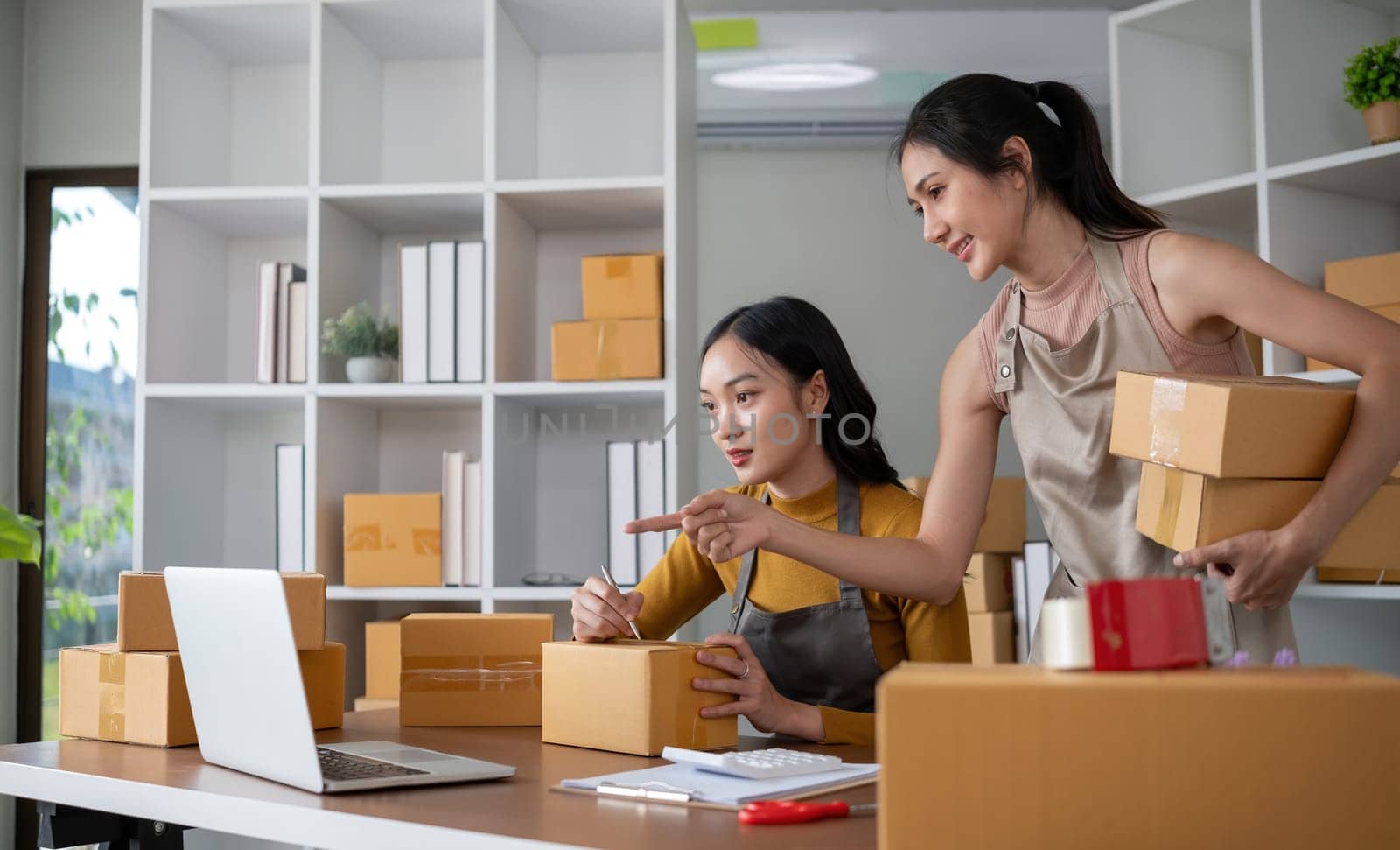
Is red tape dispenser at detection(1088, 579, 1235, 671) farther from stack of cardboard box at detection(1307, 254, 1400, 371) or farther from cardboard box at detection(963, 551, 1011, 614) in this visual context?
cardboard box at detection(963, 551, 1011, 614)

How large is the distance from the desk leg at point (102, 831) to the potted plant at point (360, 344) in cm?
138

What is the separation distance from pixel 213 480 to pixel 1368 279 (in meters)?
2.59

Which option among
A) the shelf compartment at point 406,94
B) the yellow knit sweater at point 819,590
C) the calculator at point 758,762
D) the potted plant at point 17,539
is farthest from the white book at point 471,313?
the calculator at point 758,762

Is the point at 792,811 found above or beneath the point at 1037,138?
beneath

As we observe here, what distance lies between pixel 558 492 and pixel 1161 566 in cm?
175

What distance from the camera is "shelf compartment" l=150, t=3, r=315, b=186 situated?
8.98 ft

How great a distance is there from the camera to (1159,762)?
71 cm

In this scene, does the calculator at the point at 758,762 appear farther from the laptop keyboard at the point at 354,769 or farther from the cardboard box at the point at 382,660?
the cardboard box at the point at 382,660

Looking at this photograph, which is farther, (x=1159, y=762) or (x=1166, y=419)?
(x=1166, y=419)

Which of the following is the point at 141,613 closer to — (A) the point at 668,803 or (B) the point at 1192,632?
(A) the point at 668,803

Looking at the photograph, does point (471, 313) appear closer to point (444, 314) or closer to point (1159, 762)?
point (444, 314)

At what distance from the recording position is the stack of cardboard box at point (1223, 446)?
1.07 meters

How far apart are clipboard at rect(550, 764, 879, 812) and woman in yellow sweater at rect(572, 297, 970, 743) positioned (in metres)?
0.44

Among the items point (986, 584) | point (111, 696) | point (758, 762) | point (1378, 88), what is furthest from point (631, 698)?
point (1378, 88)
